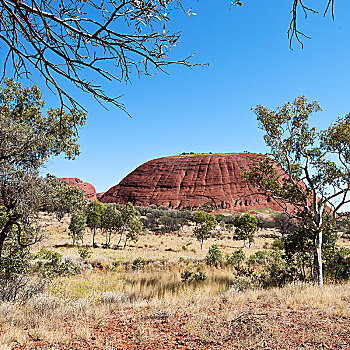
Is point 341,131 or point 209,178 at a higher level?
point 209,178

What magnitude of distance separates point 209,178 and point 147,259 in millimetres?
81901

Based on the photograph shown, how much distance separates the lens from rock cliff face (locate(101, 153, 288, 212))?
9046 cm

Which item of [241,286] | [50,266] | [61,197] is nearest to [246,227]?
[241,286]

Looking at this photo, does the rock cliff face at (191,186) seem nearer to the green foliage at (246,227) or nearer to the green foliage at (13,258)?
the green foliage at (246,227)

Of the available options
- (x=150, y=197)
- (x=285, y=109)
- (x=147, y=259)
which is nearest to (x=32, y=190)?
(x=285, y=109)

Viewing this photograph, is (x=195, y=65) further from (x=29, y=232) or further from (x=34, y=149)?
(x=29, y=232)

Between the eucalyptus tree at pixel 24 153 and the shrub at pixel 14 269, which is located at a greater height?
the eucalyptus tree at pixel 24 153

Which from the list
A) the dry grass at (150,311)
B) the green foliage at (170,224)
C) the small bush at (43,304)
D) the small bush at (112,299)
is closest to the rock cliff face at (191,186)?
the green foliage at (170,224)

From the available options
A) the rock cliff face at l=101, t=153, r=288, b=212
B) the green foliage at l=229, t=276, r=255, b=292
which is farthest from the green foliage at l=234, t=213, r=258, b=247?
the rock cliff face at l=101, t=153, r=288, b=212

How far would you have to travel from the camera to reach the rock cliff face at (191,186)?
90456 millimetres

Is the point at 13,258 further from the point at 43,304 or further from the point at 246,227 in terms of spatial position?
the point at 246,227

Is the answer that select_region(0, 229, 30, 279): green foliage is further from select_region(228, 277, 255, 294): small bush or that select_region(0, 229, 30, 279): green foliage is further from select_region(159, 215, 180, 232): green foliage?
select_region(159, 215, 180, 232): green foliage

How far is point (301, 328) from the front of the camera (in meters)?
4.66

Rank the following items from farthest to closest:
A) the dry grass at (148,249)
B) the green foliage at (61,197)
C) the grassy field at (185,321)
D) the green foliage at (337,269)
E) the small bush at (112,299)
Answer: the dry grass at (148,249), the green foliage at (337,269), the small bush at (112,299), the green foliage at (61,197), the grassy field at (185,321)
